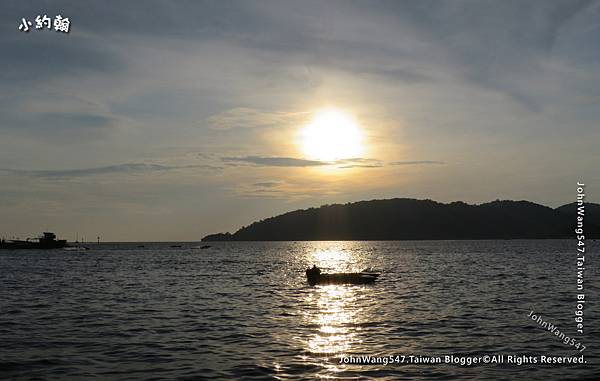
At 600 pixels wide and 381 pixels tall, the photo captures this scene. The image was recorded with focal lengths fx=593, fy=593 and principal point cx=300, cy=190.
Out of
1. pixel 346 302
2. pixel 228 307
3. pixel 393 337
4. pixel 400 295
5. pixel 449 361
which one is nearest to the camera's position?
pixel 449 361

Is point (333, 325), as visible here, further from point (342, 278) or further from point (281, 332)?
point (342, 278)

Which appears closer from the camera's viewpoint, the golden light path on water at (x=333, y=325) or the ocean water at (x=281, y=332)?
the ocean water at (x=281, y=332)

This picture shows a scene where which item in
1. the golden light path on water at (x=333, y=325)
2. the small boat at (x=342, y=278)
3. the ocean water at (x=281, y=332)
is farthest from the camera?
the small boat at (x=342, y=278)

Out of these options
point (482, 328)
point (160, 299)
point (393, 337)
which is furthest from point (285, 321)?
point (160, 299)

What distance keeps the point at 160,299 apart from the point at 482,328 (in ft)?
104

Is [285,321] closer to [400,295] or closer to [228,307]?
[228,307]

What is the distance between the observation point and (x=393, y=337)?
112 feet

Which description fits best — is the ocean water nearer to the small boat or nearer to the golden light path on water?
the golden light path on water

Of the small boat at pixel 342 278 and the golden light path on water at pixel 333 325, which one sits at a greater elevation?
the small boat at pixel 342 278

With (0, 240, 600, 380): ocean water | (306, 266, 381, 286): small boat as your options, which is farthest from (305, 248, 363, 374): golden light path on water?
(306, 266, 381, 286): small boat

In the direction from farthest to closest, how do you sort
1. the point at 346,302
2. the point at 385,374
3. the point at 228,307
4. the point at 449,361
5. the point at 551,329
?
the point at 346,302, the point at 228,307, the point at 551,329, the point at 449,361, the point at 385,374

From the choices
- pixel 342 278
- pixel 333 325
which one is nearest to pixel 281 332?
pixel 333 325

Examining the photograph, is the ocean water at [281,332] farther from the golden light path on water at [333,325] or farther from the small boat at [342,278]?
the small boat at [342,278]

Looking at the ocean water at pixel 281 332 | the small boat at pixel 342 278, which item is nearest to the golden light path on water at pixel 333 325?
the ocean water at pixel 281 332
